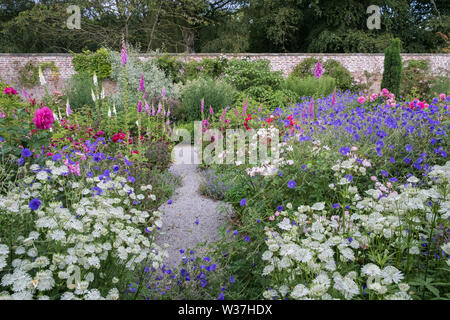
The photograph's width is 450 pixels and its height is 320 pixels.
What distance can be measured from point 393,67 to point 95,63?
10.7 metres

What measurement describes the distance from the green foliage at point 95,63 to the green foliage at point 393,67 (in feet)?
32.4

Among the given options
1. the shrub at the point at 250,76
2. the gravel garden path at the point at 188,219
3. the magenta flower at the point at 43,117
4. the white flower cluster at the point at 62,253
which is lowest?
the gravel garden path at the point at 188,219

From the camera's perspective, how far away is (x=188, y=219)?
12.0 feet

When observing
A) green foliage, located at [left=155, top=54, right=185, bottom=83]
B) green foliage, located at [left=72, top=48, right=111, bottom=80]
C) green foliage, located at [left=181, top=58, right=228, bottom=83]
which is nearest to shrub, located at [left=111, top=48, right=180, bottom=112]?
green foliage, located at [left=155, top=54, right=185, bottom=83]

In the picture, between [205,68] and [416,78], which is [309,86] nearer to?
[205,68]

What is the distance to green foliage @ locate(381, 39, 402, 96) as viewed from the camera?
32.9ft

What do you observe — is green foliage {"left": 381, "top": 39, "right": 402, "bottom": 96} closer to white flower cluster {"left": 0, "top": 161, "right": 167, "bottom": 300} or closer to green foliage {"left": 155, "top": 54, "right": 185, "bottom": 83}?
green foliage {"left": 155, "top": 54, "right": 185, "bottom": 83}

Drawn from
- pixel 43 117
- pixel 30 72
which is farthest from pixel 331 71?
pixel 43 117

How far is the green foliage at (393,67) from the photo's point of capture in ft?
32.9

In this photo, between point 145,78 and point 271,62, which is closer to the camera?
point 145,78

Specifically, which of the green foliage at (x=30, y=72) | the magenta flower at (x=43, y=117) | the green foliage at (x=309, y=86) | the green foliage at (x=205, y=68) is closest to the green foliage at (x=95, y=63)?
the green foliage at (x=30, y=72)

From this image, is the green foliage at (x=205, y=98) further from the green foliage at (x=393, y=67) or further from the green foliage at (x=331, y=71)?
the green foliage at (x=331, y=71)

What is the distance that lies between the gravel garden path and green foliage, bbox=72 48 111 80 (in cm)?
931

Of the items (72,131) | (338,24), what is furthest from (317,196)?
(338,24)
